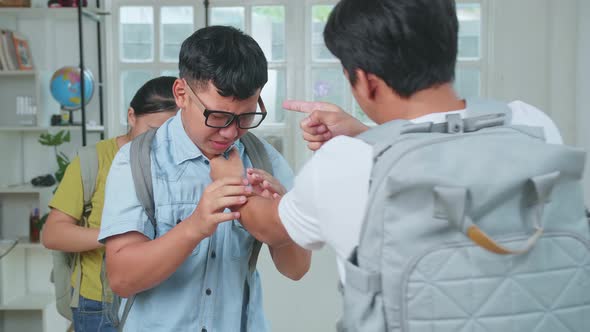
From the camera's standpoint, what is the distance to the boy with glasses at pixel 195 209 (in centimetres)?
124

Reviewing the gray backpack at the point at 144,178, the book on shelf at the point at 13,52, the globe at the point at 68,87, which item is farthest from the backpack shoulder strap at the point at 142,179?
the book on shelf at the point at 13,52

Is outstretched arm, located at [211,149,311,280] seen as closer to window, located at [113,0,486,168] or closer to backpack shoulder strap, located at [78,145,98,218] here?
backpack shoulder strap, located at [78,145,98,218]

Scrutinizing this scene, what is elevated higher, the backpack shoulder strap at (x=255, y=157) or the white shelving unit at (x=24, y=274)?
the backpack shoulder strap at (x=255, y=157)

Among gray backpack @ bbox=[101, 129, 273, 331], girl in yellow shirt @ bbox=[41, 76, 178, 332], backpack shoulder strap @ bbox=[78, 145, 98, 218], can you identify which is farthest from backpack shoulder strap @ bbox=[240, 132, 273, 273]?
backpack shoulder strap @ bbox=[78, 145, 98, 218]

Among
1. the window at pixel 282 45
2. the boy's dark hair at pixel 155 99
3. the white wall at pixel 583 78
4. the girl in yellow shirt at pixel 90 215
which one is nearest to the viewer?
the girl in yellow shirt at pixel 90 215

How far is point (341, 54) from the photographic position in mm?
937

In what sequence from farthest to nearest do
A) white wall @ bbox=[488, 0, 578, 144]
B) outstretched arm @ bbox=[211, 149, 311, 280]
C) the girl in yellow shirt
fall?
white wall @ bbox=[488, 0, 578, 144] → the girl in yellow shirt → outstretched arm @ bbox=[211, 149, 311, 280]

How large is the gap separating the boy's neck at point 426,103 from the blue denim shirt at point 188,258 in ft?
1.83

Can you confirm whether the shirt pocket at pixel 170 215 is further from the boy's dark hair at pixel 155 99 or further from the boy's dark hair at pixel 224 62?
the boy's dark hair at pixel 155 99

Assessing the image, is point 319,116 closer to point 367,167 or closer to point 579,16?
point 367,167

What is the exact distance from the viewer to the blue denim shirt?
4.13 ft

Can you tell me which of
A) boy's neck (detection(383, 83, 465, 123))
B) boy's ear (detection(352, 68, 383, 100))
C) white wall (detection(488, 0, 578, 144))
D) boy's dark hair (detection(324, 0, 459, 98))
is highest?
white wall (detection(488, 0, 578, 144))

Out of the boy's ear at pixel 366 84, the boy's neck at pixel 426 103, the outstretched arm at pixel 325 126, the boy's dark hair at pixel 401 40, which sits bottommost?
the outstretched arm at pixel 325 126

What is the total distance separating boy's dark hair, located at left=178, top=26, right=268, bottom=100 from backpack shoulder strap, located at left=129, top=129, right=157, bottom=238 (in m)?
0.19
